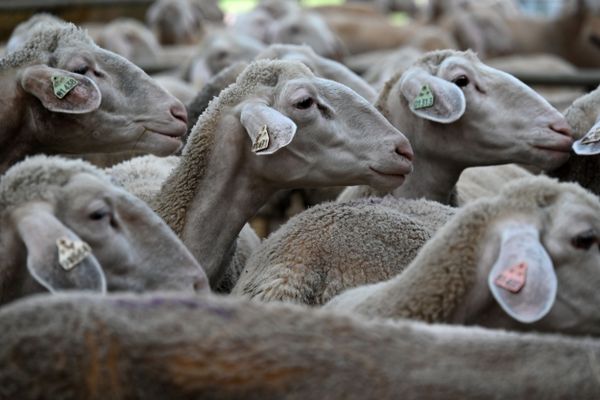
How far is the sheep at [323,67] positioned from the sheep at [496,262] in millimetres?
2339

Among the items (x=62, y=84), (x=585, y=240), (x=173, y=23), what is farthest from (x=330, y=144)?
(x=173, y=23)

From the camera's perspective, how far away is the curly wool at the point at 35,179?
3531 mm

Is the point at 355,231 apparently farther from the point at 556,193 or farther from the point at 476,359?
the point at 476,359

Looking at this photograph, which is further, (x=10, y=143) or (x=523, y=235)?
(x=10, y=143)

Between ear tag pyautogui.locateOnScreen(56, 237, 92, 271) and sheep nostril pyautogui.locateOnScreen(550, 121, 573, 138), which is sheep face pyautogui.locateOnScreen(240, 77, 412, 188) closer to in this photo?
sheep nostril pyautogui.locateOnScreen(550, 121, 573, 138)

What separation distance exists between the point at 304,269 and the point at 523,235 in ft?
3.16

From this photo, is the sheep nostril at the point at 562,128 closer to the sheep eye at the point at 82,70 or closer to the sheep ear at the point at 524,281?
the sheep ear at the point at 524,281

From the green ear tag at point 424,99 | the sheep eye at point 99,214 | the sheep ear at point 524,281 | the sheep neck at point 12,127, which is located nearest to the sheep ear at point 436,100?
the green ear tag at point 424,99

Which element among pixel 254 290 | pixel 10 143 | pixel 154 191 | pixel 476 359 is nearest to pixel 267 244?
pixel 254 290

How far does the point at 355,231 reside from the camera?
4.35 meters

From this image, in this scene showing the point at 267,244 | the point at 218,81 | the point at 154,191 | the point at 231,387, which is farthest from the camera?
the point at 218,81

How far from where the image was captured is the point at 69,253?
10.9ft

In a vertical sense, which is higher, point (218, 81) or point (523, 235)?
point (523, 235)

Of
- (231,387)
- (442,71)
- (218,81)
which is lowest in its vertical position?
(218,81)
